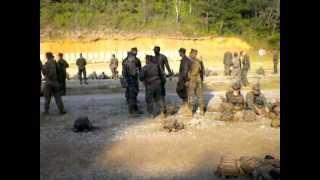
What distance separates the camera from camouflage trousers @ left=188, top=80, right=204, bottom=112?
13.3m

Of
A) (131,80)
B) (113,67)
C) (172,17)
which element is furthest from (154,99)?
(172,17)

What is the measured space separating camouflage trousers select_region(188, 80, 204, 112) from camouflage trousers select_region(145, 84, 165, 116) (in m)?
0.82

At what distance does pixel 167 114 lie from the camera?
13.5m

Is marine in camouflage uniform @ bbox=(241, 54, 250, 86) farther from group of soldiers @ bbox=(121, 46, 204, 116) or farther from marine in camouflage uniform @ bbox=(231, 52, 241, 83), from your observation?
group of soldiers @ bbox=(121, 46, 204, 116)

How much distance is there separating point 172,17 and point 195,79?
71.2ft

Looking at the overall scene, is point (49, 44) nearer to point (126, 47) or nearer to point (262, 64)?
point (126, 47)

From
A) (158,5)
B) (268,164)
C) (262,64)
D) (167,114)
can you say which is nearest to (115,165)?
(268,164)

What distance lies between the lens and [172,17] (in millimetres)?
34312

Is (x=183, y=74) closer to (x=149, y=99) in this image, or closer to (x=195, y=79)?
(x=195, y=79)
